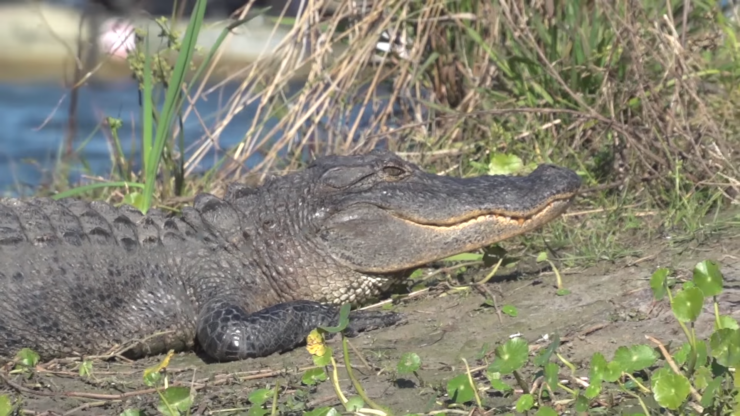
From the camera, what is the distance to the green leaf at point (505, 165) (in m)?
5.12

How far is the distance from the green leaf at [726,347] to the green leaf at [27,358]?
235cm

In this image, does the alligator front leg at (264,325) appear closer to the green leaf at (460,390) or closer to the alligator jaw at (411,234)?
the alligator jaw at (411,234)

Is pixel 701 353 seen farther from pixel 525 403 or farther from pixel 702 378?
pixel 525 403

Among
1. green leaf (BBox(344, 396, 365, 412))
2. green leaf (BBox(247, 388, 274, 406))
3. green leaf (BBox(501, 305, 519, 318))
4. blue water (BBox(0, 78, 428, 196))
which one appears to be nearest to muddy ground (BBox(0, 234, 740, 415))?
green leaf (BBox(501, 305, 519, 318))

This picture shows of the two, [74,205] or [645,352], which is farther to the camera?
[74,205]

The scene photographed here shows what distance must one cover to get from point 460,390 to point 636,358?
50cm

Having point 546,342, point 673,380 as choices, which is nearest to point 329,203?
point 546,342

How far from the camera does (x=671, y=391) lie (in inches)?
108

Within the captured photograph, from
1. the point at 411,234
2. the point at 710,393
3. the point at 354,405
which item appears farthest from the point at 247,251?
the point at 710,393

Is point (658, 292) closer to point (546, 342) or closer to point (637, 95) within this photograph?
point (546, 342)

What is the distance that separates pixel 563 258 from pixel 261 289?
4.18ft

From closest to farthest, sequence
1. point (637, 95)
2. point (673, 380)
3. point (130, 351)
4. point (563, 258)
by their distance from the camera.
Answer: point (673, 380) → point (130, 351) → point (563, 258) → point (637, 95)

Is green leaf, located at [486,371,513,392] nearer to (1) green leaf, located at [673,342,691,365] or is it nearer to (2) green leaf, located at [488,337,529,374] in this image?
(2) green leaf, located at [488,337,529,374]

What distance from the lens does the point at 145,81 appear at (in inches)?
200
